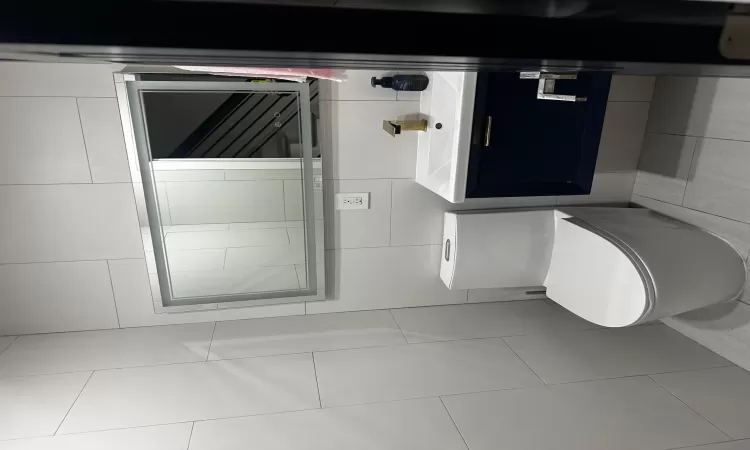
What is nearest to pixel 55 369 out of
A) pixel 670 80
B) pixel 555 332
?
pixel 555 332

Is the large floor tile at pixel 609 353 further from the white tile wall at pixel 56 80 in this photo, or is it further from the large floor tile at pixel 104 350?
the white tile wall at pixel 56 80

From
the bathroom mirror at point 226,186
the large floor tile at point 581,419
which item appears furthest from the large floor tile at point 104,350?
the large floor tile at point 581,419

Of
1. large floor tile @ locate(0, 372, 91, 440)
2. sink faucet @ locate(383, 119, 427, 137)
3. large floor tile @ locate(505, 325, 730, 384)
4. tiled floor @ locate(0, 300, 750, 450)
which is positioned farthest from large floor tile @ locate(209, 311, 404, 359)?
sink faucet @ locate(383, 119, 427, 137)

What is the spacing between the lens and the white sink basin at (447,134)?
4.98 ft

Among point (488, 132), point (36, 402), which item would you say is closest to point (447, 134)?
point (488, 132)

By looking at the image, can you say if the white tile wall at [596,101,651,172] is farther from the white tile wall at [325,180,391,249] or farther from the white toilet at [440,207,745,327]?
the white tile wall at [325,180,391,249]

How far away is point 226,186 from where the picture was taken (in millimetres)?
1782

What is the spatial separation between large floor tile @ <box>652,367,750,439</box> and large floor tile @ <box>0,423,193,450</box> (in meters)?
1.80

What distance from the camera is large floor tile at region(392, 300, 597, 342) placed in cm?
197

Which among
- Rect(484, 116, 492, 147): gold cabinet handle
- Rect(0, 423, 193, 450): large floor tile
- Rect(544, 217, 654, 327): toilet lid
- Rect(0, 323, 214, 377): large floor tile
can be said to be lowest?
Rect(0, 423, 193, 450): large floor tile

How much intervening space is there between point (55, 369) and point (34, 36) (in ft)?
6.26

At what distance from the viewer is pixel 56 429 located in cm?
138

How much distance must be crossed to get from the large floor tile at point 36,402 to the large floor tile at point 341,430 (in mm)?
497

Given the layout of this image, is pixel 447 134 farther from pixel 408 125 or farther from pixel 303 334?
pixel 303 334
